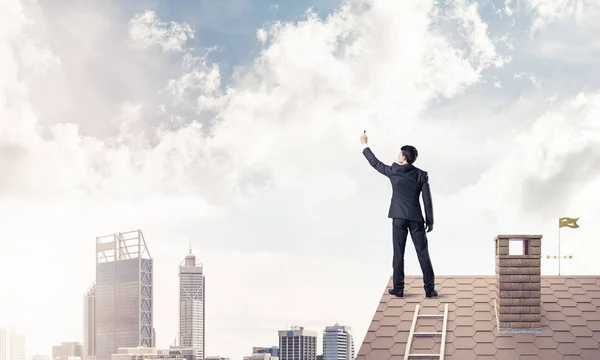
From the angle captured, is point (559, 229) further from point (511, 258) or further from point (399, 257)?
point (399, 257)

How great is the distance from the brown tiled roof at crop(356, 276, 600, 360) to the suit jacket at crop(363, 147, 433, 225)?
8.13 feet

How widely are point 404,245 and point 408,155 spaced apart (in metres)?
2.21

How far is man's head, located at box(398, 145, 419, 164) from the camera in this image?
2280cm

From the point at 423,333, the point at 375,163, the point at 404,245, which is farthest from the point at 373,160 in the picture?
the point at 423,333

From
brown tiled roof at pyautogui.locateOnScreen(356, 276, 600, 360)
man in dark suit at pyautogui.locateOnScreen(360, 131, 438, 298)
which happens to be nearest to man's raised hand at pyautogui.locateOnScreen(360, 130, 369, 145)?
man in dark suit at pyautogui.locateOnScreen(360, 131, 438, 298)

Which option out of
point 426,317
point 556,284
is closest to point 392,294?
point 426,317

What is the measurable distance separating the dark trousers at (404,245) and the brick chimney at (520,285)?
5.90 ft

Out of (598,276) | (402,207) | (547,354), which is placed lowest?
(547,354)

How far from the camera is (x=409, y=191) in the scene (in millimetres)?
22656

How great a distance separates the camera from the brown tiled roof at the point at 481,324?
22.2 m

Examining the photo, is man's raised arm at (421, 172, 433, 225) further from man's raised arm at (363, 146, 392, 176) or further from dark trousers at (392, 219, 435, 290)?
man's raised arm at (363, 146, 392, 176)

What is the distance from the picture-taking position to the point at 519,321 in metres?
22.8

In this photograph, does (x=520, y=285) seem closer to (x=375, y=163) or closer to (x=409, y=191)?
(x=409, y=191)

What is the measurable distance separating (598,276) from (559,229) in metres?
2.03
